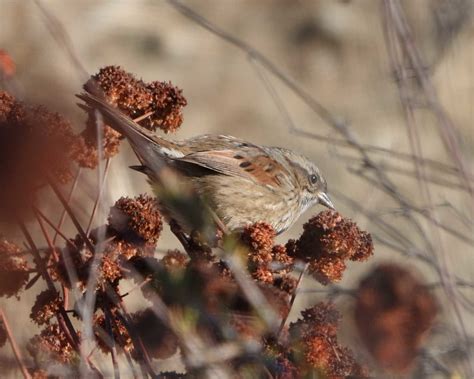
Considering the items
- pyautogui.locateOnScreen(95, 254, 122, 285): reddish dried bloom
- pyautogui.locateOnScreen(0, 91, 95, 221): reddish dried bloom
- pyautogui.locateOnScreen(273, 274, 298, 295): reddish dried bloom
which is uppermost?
pyautogui.locateOnScreen(0, 91, 95, 221): reddish dried bloom

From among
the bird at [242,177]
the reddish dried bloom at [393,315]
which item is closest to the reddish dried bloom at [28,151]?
the reddish dried bloom at [393,315]

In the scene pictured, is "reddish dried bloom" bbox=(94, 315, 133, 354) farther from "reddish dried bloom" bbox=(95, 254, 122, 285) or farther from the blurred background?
the blurred background

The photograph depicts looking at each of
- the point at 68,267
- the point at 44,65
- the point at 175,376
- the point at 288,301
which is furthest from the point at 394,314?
the point at 44,65

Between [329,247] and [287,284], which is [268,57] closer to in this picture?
[329,247]

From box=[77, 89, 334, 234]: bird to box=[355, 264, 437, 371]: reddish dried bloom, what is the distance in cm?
128

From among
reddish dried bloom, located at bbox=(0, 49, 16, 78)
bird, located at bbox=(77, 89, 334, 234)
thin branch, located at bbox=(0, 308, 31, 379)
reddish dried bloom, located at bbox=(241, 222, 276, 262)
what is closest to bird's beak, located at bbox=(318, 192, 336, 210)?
bird, located at bbox=(77, 89, 334, 234)

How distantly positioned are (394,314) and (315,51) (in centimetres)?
638

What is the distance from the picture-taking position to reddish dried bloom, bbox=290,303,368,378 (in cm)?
215

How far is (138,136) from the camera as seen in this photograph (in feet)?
10.5

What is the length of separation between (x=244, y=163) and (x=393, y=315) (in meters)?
2.22

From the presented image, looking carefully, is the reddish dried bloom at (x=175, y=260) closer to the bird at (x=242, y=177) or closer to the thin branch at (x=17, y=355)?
the thin branch at (x=17, y=355)

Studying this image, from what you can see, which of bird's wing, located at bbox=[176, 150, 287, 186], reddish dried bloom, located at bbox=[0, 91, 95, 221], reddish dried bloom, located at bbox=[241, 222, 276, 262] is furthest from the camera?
bird's wing, located at bbox=[176, 150, 287, 186]

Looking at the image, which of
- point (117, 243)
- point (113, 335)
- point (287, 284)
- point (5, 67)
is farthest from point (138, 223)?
point (5, 67)

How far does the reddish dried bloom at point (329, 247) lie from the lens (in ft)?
8.87
